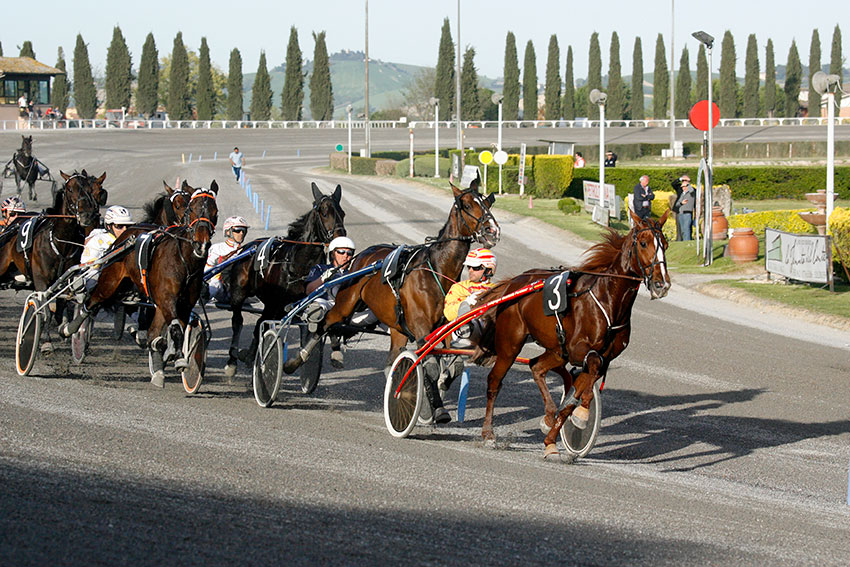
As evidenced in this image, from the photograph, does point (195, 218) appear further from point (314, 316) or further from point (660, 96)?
point (660, 96)

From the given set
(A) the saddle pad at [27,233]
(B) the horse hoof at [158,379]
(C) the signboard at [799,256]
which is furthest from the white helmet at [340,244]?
(C) the signboard at [799,256]

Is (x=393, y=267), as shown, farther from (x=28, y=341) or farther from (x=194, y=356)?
(x=28, y=341)

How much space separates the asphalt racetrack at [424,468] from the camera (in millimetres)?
4812

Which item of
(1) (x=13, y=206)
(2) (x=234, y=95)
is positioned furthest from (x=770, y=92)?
(1) (x=13, y=206)

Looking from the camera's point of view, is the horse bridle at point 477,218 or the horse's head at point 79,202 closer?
the horse bridle at point 477,218

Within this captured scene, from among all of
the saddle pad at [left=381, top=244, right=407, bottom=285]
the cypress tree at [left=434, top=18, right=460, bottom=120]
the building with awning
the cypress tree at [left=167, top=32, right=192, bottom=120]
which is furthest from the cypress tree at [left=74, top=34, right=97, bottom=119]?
the saddle pad at [left=381, top=244, right=407, bottom=285]

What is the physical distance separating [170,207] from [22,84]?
242 ft

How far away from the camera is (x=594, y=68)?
295 feet

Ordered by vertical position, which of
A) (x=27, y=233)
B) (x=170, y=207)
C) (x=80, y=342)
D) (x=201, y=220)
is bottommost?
(x=80, y=342)

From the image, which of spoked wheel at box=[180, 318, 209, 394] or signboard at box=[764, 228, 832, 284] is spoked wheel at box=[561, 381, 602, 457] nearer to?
spoked wheel at box=[180, 318, 209, 394]

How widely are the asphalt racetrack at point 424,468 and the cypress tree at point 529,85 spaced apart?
76.1 m

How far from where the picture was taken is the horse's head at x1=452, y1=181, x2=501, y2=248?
8.34 metres

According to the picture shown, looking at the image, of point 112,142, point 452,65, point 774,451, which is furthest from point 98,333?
point 452,65

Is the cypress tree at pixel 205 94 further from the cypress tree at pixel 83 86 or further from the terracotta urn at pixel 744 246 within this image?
the terracotta urn at pixel 744 246
